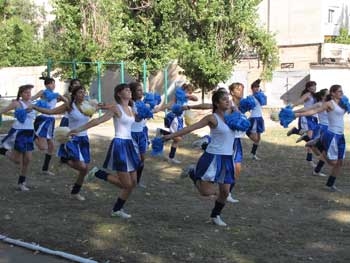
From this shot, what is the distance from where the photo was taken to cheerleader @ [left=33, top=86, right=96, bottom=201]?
8336 millimetres

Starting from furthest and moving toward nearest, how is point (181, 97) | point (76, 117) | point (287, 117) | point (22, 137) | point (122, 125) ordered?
point (181, 97), point (22, 137), point (76, 117), point (287, 117), point (122, 125)

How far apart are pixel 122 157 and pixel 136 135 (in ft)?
7.43

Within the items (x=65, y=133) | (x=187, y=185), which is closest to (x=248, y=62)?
(x=187, y=185)

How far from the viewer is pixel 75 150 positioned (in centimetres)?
834

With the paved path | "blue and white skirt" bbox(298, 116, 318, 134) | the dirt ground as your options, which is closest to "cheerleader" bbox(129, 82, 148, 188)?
the dirt ground

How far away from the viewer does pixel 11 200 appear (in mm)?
8469

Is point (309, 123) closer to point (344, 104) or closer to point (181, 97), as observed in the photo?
point (344, 104)

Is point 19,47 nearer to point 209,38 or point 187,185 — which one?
point 209,38

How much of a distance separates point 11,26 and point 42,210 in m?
34.4

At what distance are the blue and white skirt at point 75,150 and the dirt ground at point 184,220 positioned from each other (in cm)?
65

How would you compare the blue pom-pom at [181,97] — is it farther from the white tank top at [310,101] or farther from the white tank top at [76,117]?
the white tank top at [310,101]

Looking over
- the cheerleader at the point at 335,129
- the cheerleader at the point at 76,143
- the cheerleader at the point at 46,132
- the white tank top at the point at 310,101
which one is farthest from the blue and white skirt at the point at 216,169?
the white tank top at the point at 310,101

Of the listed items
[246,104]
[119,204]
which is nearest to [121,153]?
[119,204]

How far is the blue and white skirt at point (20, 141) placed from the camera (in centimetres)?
923
